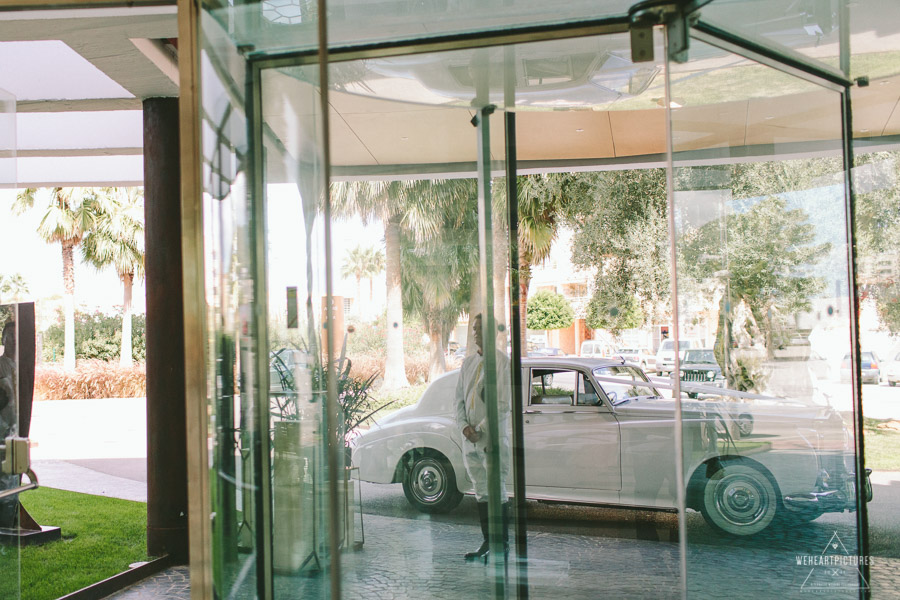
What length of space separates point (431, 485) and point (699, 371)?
128cm

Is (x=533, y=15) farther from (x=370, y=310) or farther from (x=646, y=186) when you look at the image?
(x=646, y=186)

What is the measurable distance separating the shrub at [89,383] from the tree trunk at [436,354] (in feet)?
54.3

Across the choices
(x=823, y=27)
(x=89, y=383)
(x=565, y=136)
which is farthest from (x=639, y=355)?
(x=89, y=383)

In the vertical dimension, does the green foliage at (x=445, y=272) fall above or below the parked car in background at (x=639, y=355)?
above

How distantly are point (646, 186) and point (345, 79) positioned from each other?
31.8ft

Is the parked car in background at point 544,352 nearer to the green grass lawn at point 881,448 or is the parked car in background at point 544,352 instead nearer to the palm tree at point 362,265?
the palm tree at point 362,265

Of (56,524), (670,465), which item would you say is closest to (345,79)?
(670,465)

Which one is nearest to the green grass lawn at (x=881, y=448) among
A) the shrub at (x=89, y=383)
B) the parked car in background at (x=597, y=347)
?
the parked car in background at (x=597, y=347)

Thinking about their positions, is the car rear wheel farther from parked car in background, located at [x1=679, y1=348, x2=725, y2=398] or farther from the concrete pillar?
the concrete pillar

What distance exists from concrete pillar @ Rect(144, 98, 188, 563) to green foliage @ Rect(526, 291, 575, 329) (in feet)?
15.8

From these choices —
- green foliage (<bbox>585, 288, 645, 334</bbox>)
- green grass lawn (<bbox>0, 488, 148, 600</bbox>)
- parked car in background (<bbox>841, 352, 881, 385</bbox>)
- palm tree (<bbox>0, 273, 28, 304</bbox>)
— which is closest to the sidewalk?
green grass lawn (<bbox>0, 488, 148, 600</bbox>)

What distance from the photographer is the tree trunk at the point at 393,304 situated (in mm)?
3191

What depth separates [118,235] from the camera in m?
19.0

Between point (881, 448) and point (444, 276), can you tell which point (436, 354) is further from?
point (881, 448)
